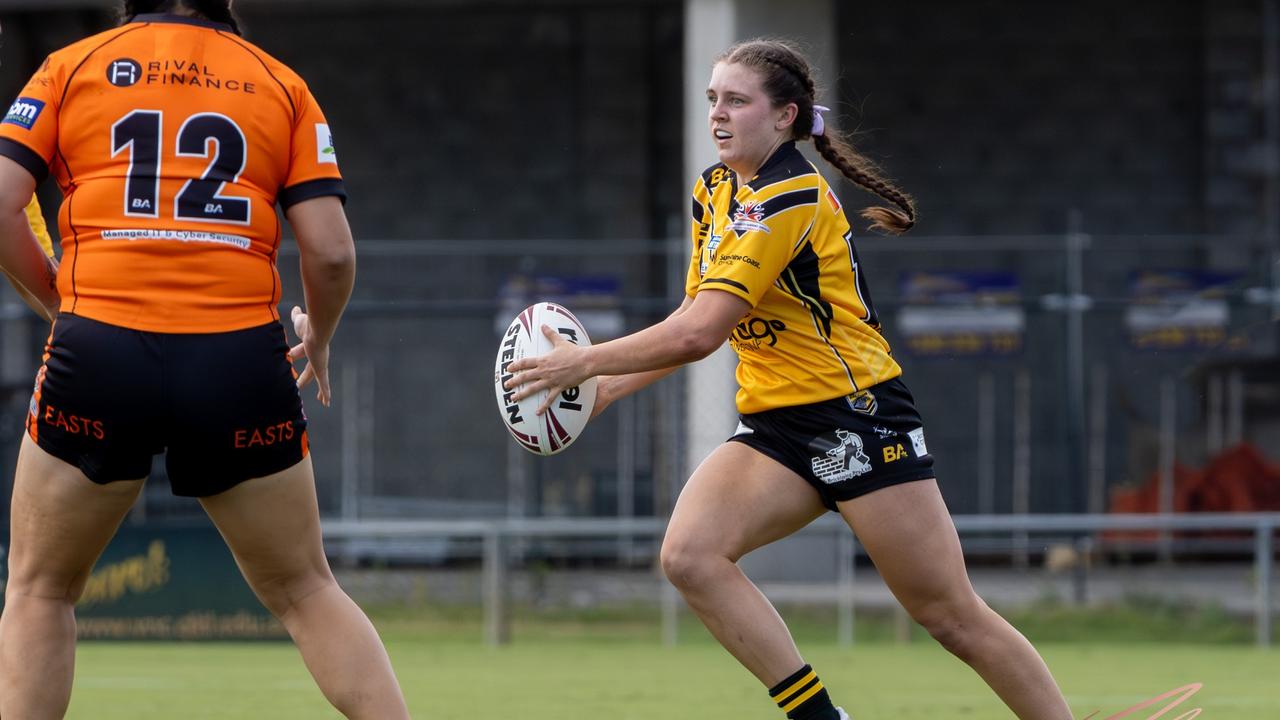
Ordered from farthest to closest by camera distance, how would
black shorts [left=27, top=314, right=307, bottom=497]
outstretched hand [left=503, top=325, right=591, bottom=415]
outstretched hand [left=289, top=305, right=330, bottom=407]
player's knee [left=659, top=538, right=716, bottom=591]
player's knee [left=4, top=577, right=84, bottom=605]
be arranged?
player's knee [left=659, top=538, right=716, bottom=591] → outstretched hand [left=503, top=325, right=591, bottom=415] → outstretched hand [left=289, top=305, right=330, bottom=407] → player's knee [left=4, top=577, right=84, bottom=605] → black shorts [left=27, top=314, right=307, bottom=497]

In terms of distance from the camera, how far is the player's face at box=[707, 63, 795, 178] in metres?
4.73

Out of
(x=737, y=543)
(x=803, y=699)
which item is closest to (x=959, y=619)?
(x=803, y=699)

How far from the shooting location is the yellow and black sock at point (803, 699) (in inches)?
183

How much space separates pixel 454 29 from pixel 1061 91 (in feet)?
21.9

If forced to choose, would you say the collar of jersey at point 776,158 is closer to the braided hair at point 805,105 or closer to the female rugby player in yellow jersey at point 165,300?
the braided hair at point 805,105

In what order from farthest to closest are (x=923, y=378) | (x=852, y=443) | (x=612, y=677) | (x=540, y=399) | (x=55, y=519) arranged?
(x=923, y=378), (x=612, y=677), (x=852, y=443), (x=540, y=399), (x=55, y=519)

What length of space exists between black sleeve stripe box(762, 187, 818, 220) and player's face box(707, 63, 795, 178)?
0.19m

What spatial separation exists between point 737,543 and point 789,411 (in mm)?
392

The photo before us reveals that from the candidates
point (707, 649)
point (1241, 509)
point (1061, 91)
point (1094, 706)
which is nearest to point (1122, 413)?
point (1241, 509)

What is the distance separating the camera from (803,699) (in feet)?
15.3

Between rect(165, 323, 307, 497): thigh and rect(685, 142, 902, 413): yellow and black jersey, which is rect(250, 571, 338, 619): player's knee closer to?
rect(165, 323, 307, 497): thigh

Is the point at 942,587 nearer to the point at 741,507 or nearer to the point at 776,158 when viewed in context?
the point at 741,507

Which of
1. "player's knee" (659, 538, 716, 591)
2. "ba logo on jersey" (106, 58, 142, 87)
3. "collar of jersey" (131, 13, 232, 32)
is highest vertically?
"collar of jersey" (131, 13, 232, 32)

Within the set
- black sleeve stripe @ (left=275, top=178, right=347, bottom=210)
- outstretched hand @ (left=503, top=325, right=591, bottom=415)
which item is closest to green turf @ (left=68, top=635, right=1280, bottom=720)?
outstretched hand @ (left=503, top=325, right=591, bottom=415)
